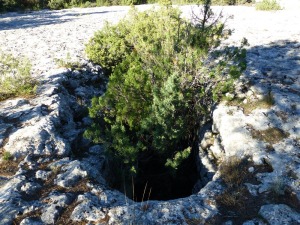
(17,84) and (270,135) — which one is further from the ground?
(17,84)

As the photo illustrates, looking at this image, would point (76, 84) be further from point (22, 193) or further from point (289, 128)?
point (289, 128)

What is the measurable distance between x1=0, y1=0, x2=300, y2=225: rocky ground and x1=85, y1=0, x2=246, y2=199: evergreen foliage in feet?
1.93

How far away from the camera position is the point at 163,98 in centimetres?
635

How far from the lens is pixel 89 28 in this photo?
15.2m

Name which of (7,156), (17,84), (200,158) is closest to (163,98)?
(200,158)

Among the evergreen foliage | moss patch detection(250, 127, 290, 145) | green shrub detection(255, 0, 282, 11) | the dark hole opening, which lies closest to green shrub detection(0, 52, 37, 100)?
the evergreen foliage

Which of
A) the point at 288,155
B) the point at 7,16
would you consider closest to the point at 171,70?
the point at 288,155

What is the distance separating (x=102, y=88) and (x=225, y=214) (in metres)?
6.14

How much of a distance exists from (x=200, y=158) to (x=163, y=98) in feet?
5.65

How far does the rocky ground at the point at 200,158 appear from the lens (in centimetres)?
453

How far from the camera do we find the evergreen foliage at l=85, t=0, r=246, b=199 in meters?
6.14

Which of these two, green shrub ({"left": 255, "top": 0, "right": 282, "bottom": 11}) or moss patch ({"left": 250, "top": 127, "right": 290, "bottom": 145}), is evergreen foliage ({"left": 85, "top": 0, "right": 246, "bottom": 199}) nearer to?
moss patch ({"left": 250, "top": 127, "right": 290, "bottom": 145})

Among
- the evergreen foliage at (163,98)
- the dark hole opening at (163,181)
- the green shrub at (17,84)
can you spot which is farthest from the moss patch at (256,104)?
the green shrub at (17,84)

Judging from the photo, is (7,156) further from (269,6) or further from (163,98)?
(269,6)
